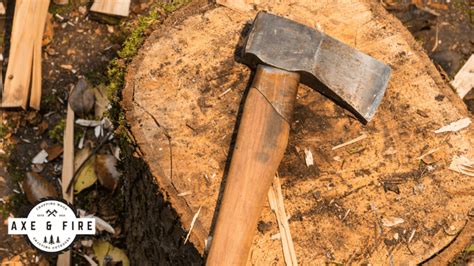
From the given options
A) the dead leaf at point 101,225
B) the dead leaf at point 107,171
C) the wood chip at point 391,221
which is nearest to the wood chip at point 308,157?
the wood chip at point 391,221

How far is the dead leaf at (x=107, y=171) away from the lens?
369 centimetres

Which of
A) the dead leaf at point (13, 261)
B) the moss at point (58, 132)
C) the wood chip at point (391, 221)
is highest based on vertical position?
the wood chip at point (391, 221)

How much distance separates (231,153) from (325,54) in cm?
61

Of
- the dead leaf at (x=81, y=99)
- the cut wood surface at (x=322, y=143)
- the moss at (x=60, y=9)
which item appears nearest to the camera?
the cut wood surface at (x=322, y=143)

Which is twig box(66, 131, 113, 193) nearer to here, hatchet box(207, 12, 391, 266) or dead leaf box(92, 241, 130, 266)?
dead leaf box(92, 241, 130, 266)

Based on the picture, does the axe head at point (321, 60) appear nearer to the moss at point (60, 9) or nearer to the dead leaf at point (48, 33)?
the dead leaf at point (48, 33)

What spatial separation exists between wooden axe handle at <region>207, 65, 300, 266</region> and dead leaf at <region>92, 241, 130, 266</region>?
1.53m

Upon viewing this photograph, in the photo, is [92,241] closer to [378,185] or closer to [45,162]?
[45,162]

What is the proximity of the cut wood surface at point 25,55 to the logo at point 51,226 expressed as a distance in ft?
2.35

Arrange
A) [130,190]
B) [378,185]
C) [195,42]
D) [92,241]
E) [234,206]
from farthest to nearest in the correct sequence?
[92,241], [130,190], [195,42], [378,185], [234,206]

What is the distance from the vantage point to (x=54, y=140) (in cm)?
394

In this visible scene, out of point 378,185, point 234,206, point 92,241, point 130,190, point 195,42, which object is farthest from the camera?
point 92,241

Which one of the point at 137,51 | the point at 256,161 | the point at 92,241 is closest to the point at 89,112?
the point at 92,241

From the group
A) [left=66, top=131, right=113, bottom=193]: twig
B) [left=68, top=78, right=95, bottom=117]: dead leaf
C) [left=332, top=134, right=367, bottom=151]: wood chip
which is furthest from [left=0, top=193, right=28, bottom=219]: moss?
[left=332, top=134, right=367, bottom=151]: wood chip
